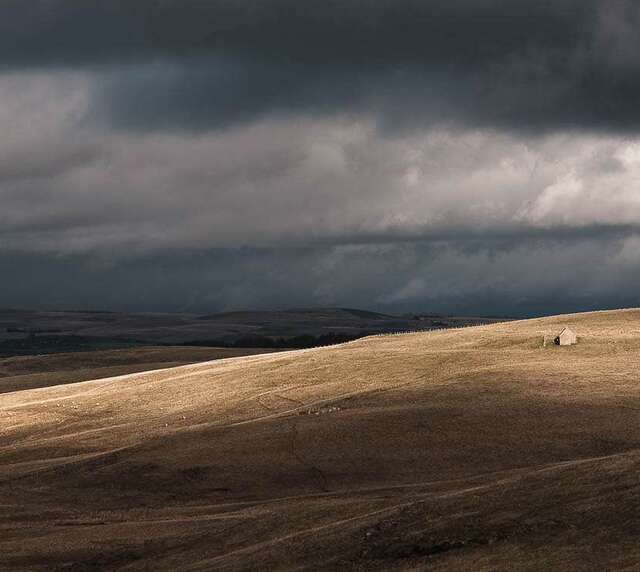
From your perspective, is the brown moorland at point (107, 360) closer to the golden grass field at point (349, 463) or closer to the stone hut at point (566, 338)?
the golden grass field at point (349, 463)

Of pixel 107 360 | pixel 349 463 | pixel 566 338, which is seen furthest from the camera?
pixel 107 360

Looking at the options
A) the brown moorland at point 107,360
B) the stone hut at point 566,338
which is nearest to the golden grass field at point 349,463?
the stone hut at point 566,338

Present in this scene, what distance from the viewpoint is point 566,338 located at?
75438 mm

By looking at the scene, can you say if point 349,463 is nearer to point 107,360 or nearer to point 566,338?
point 566,338

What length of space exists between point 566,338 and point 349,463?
34.4 m

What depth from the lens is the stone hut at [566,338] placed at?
75.0 m

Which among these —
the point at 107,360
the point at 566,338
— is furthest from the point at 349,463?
the point at 107,360

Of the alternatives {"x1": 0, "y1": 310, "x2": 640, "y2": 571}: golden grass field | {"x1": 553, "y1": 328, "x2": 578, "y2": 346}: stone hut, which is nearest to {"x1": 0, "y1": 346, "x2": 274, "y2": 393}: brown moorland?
{"x1": 0, "y1": 310, "x2": 640, "y2": 571}: golden grass field

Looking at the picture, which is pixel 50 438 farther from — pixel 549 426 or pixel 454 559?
pixel 454 559

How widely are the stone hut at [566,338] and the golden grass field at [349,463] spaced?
209 centimetres

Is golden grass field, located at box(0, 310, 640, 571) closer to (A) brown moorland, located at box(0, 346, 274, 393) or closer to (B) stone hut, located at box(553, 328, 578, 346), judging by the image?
(B) stone hut, located at box(553, 328, 578, 346)

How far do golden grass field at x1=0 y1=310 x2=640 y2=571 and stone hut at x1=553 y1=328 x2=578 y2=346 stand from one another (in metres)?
2.09

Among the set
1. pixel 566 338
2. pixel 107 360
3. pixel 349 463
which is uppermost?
pixel 566 338

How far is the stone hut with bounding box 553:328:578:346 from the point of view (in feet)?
246
